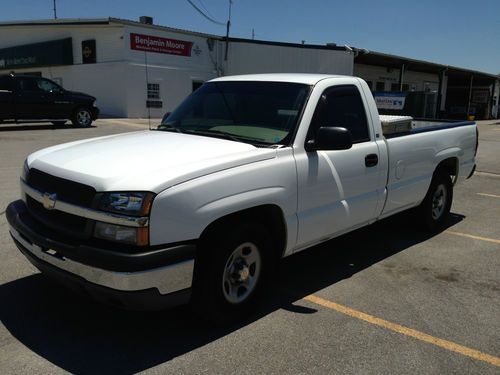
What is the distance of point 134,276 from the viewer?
2.93m

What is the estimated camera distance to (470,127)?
265 inches

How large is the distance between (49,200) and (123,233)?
72cm

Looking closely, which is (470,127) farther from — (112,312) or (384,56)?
(384,56)

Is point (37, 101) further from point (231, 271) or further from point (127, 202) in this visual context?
point (127, 202)

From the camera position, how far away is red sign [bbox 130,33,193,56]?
81.7ft

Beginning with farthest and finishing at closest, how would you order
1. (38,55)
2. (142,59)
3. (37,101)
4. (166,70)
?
(38,55) < (166,70) < (142,59) < (37,101)

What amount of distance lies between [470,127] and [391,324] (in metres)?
3.98

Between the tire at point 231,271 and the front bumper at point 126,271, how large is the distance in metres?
0.18

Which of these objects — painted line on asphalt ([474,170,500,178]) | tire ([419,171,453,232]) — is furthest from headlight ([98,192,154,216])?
painted line on asphalt ([474,170,500,178])

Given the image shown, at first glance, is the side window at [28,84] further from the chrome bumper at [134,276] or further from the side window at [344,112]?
the chrome bumper at [134,276]

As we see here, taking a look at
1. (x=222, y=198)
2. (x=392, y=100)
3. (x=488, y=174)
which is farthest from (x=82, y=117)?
(x=222, y=198)

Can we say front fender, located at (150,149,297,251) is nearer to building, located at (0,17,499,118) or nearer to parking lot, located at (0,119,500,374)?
parking lot, located at (0,119,500,374)

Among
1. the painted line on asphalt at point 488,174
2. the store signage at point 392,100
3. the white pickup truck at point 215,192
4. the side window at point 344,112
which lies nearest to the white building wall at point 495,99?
the store signage at point 392,100

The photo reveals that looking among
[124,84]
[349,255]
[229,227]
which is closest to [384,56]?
[124,84]
